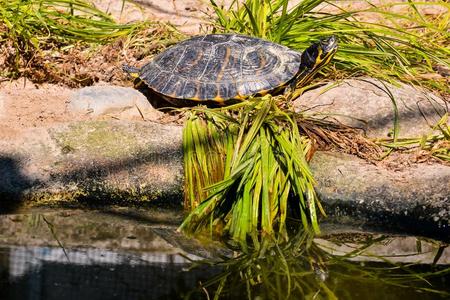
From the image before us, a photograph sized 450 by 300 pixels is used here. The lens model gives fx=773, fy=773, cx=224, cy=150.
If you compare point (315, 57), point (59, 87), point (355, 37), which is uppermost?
point (355, 37)

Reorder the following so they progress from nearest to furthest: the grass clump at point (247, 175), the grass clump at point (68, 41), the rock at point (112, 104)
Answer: the grass clump at point (247, 175), the rock at point (112, 104), the grass clump at point (68, 41)

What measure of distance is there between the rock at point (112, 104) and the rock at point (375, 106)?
1081 millimetres

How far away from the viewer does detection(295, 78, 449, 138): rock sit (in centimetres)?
519

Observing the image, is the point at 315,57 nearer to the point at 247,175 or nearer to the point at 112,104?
the point at 247,175

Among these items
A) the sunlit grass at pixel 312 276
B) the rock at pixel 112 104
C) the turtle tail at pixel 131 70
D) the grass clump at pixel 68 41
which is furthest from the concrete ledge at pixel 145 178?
the grass clump at pixel 68 41

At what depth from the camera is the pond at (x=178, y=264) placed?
351 centimetres

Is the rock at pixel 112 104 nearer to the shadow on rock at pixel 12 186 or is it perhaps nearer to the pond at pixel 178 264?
the shadow on rock at pixel 12 186

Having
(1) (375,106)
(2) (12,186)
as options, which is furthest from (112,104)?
(1) (375,106)

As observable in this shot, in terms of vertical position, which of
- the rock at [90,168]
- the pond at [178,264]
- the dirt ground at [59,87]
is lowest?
the pond at [178,264]

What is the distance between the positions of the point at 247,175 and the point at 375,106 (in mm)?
1264

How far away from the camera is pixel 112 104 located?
17.4 ft

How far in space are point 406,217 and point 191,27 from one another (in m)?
2.97

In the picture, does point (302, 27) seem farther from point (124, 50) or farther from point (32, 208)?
point (32, 208)

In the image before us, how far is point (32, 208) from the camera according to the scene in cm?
452
